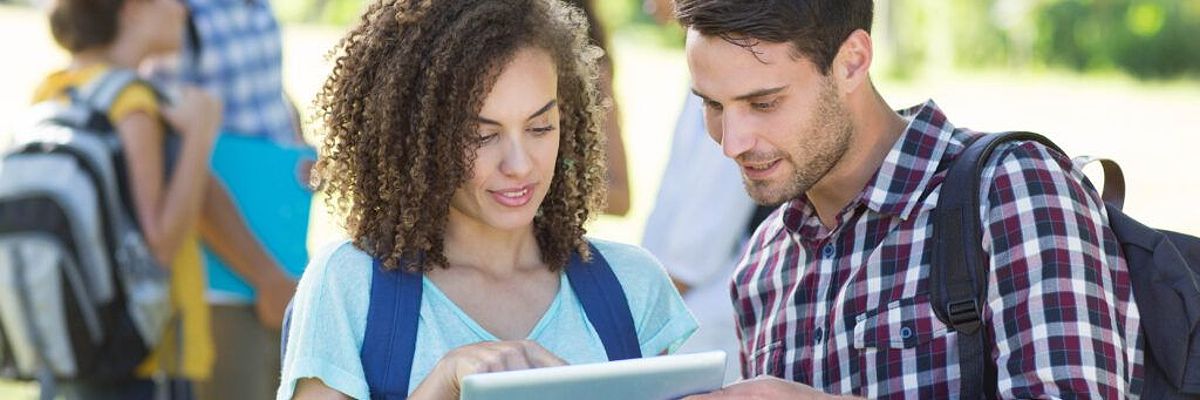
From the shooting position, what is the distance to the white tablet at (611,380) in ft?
6.11

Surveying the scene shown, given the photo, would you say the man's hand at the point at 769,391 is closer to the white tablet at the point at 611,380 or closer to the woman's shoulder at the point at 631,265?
the white tablet at the point at 611,380

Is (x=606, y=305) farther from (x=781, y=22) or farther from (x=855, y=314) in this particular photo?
(x=781, y=22)

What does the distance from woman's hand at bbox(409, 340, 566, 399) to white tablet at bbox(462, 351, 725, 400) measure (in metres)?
0.14

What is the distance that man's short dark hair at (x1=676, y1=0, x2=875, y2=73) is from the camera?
8.07 ft

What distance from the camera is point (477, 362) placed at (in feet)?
6.64

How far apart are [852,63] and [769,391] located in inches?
24.4

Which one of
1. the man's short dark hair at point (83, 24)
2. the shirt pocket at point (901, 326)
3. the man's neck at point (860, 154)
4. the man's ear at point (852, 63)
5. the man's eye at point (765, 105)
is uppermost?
the man's short dark hair at point (83, 24)

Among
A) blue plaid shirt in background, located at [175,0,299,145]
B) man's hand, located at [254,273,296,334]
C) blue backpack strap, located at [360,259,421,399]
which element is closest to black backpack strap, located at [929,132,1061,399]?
blue backpack strap, located at [360,259,421,399]

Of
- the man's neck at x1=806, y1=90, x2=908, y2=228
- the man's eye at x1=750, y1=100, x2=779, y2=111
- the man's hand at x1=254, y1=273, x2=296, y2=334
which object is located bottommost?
the man's hand at x1=254, y1=273, x2=296, y2=334

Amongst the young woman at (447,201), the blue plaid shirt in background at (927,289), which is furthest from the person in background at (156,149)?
the blue plaid shirt in background at (927,289)

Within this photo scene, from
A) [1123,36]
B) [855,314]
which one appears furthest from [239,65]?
[1123,36]

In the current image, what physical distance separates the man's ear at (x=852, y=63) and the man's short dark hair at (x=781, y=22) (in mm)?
12

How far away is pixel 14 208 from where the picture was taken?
3.96 metres

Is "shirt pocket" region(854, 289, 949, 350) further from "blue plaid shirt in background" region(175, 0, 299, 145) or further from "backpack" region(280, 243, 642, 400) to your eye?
"blue plaid shirt in background" region(175, 0, 299, 145)
